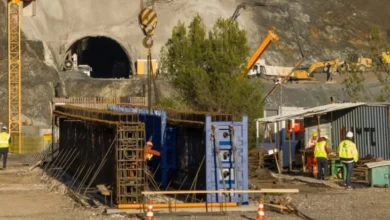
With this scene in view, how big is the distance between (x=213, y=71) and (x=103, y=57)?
137 feet

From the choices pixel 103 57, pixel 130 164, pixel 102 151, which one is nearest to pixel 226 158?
pixel 130 164

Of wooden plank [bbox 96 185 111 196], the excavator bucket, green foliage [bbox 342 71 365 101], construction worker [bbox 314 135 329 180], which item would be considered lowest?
wooden plank [bbox 96 185 111 196]

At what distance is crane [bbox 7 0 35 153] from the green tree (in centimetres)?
1858

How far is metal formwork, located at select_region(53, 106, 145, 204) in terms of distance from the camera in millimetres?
19406

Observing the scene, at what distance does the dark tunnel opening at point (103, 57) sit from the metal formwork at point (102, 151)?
1523 inches

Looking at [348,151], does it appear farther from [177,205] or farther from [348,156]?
[177,205]

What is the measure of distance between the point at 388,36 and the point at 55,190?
59.5 m

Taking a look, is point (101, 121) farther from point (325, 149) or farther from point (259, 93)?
point (259, 93)

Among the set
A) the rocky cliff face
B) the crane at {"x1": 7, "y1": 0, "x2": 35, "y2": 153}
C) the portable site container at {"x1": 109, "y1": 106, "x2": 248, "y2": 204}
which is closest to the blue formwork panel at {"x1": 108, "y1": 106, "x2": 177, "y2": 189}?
the portable site container at {"x1": 109, "y1": 106, "x2": 248, "y2": 204}

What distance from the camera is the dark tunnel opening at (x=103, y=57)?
76.5 meters

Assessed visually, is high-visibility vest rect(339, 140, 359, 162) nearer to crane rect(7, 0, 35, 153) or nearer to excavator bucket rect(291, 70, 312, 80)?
crane rect(7, 0, 35, 153)

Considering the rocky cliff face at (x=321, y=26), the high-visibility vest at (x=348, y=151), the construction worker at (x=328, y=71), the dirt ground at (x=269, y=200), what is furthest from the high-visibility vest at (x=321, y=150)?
the rocky cliff face at (x=321, y=26)

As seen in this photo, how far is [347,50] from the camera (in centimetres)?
8100

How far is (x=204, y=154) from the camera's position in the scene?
65.3ft
